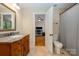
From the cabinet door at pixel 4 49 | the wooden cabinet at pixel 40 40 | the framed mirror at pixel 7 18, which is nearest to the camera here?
the cabinet door at pixel 4 49

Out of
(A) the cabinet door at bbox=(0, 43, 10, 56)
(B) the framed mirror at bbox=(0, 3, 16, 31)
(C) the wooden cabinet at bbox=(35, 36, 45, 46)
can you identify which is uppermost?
(B) the framed mirror at bbox=(0, 3, 16, 31)

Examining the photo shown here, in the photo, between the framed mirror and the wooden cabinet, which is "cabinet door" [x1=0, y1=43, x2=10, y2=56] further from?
the wooden cabinet

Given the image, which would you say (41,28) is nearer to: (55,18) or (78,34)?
(55,18)

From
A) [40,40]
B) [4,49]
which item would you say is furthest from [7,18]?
[40,40]

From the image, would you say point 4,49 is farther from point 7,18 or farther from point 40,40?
point 40,40

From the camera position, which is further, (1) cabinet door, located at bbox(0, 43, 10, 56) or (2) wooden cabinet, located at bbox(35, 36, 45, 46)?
(2) wooden cabinet, located at bbox(35, 36, 45, 46)

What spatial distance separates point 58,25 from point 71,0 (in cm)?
472

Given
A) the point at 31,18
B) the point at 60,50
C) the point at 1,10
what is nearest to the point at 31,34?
the point at 31,18

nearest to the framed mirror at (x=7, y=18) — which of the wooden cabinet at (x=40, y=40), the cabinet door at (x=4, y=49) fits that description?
the cabinet door at (x=4, y=49)

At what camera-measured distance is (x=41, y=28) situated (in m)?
8.56

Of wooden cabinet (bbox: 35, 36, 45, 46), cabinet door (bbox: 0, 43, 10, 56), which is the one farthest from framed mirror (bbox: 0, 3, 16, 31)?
wooden cabinet (bbox: 35, 36, 45, 46)

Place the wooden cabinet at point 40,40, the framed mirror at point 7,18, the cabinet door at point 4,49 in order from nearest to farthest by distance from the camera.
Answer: the cabinet door at point 4,49 → the framed mirror at point 7,18 → the wooden cabinet at point 40,40

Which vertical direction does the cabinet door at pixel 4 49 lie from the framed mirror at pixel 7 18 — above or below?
below

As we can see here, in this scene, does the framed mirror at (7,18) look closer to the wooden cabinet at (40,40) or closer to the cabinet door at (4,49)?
the cabinet door at (4,49)
